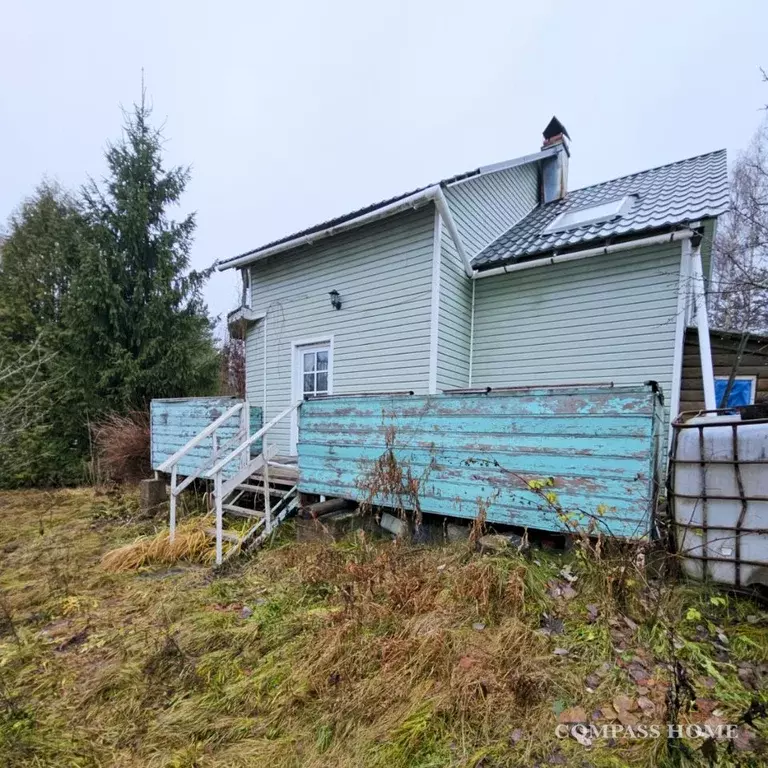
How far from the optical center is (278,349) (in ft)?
26.1

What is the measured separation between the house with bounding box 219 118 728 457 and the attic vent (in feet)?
0.15

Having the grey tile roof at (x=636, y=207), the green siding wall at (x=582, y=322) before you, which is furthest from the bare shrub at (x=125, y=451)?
the grey tile roof at (x=636, y=207)

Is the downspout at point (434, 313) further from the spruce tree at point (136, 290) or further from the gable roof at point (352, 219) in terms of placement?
the spruce tree at point (136, 290)

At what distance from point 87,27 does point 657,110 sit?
21.5 m

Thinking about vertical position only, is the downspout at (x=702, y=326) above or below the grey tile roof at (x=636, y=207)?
below

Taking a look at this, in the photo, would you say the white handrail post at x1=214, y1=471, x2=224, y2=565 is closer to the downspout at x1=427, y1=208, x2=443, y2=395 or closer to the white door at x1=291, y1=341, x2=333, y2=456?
the white door at x1=291, y1=341, x2=333, y2=456

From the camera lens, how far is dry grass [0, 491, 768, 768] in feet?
6.20

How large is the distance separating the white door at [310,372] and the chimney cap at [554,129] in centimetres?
760

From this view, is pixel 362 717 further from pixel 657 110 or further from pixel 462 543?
pixel 657 110

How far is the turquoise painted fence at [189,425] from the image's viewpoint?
6023 mm

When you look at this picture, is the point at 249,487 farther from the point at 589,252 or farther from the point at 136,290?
the point at 136,290

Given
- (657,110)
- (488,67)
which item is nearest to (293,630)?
(488,67)

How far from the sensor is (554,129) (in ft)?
30.7

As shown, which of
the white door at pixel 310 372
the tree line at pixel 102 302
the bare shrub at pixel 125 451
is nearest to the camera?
the white door at pixel 310 372
